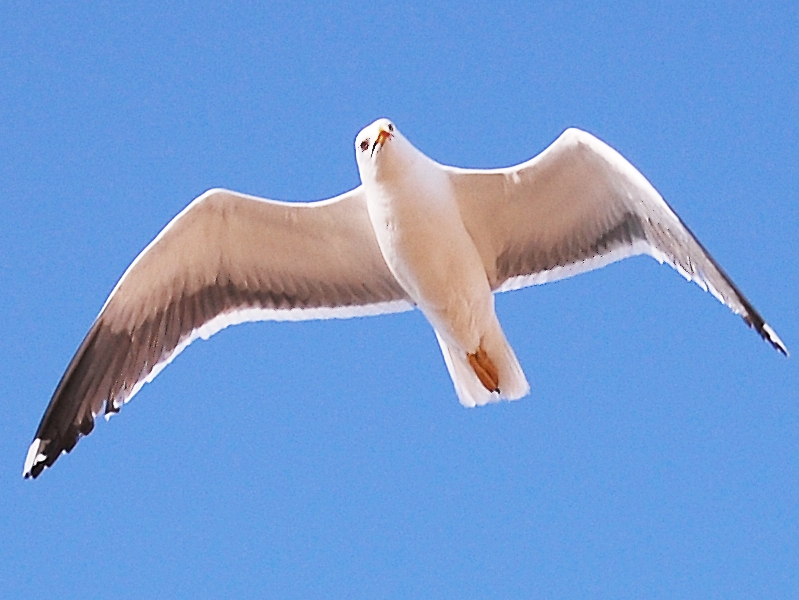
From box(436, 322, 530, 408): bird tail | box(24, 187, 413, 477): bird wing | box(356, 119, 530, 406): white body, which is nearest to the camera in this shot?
box(356, 119, 530, 406): white body

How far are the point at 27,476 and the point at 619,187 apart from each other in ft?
10.4

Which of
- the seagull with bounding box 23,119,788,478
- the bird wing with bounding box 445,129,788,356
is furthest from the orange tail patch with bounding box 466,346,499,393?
the bird wing with bounding box 445,129,788,356

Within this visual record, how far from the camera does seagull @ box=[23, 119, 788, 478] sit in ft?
17.8

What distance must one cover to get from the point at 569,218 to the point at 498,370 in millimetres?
832

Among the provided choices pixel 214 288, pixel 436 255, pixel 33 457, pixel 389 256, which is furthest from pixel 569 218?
pixel 33 457

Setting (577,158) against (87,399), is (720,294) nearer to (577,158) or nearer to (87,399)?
(577,158)

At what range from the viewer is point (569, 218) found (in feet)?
19.3

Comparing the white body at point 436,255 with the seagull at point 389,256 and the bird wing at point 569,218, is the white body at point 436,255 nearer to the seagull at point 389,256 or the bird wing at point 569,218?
the seagull at point 389,256

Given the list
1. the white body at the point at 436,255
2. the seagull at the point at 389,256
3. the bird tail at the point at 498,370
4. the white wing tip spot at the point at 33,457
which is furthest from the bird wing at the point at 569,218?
the white wing tip spot at the point at 33,457

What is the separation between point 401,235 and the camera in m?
5.39

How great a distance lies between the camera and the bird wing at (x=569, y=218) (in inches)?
211

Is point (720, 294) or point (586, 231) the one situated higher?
point (586, 231)

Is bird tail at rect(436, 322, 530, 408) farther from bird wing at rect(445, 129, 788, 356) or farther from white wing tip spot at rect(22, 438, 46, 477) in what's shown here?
white wing tip spot at rect(22, 438, 46, 477)

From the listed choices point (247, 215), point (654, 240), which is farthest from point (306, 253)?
point (654, 240)
